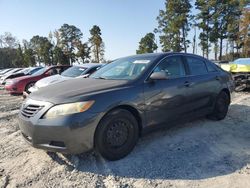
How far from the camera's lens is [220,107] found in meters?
5.69

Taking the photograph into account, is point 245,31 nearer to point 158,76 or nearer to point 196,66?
point 196,66

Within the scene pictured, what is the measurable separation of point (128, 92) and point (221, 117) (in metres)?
3.00

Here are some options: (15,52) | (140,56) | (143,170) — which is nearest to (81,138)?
(143,170)

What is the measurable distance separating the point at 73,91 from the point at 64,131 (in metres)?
0.65

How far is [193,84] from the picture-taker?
190 inches

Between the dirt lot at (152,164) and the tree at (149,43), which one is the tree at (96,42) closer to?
the tree at (149,43)

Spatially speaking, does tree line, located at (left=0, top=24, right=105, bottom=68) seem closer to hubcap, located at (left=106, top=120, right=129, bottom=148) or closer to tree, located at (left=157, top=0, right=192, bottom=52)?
tree, located at (left=157, top=0, right=192, bottom=52)

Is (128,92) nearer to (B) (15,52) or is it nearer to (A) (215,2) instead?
(A) (215,2)

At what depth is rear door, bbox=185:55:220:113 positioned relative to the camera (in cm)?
486

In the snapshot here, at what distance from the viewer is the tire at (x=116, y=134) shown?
3506mm

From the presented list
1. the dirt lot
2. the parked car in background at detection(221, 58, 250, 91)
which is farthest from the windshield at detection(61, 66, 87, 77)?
the parked car in background at detection(221, 58, 250, 91)

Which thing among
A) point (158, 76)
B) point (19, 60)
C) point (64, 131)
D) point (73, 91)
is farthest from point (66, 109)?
point (19, 60)

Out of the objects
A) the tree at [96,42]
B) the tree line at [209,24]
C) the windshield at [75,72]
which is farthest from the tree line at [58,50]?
the windshield at [75,72]

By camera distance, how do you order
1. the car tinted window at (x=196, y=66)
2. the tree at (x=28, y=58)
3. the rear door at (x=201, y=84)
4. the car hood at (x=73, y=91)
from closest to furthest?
the car hood at (x=73, y=91) → the rear door at (x=201, y=84) → the car tinted window at (x=196, y=66) → the tree at (x=28, y=58)
